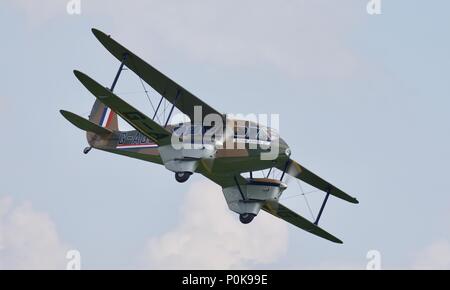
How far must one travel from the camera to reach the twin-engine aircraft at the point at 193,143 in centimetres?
3703

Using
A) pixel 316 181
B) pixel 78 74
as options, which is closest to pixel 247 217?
pixel 316 181

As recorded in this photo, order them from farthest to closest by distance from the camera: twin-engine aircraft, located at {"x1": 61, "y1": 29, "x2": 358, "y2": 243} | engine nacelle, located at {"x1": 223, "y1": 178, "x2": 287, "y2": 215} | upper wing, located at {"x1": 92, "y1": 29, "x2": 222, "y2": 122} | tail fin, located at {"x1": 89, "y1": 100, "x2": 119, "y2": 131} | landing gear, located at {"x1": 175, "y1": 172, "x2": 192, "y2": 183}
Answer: tail fin, located at {"x1": 89, "y1": 100, "x2": 119, "y2": 131}
engine nacelle, located at {"x1": 223, "y1": 178, "x2": 287, "y2": 215}
landing gear, located at {"x1": 175, "y1": 172, "x2": 192, "y2": 183}
twin-engine aircraft, located at {"x1": 61, "y1": 29, "x2": 358, "y2": 243}
upper wing, located at {"x1": 92, "y1": 29, "x2": 222, "y2": 122}

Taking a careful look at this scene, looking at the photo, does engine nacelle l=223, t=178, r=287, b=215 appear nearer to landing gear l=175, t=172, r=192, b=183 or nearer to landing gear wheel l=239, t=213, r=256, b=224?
landing gear wheel l=239, t=213, r=256, b=224

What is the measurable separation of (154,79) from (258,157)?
504 centimetres

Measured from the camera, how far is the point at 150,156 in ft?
135

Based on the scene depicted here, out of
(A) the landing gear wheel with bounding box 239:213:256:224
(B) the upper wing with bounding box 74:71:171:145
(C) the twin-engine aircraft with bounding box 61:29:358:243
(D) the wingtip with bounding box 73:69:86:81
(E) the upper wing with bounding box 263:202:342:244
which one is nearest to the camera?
(D) the wingtip with bounding box 73:69:86:81

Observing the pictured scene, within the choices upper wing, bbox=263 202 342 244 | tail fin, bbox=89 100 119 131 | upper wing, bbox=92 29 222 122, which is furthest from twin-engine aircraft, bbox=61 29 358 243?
upper wing, bbox=263 202 342 244

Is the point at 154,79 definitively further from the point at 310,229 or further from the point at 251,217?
the point at 310,229

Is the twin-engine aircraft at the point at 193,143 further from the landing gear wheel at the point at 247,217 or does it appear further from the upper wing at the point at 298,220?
the upper wing at the point at 298,220

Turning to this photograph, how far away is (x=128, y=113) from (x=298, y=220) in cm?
1150

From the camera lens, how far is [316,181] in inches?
1724

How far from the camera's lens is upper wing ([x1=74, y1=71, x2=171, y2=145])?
35562 mm

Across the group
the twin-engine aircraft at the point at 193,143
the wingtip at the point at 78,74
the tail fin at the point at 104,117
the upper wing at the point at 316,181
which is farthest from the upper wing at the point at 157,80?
the upper wing at the point at 316,181
